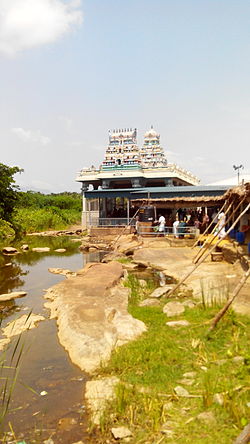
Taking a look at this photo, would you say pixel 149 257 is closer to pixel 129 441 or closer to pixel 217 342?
pixel 217 342

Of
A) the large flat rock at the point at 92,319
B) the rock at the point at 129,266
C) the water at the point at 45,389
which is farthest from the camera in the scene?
the rock at the point at 129,266

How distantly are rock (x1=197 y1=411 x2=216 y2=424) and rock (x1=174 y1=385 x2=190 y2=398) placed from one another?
0.45m

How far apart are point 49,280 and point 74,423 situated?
407 inches

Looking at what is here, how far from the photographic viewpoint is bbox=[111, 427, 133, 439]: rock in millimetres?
4129

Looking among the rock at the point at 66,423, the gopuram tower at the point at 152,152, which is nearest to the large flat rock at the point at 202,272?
the rock at the point at 66,423

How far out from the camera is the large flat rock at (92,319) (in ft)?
21.6

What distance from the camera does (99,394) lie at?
5145 millimetres

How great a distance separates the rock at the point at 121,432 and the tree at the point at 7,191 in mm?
18687

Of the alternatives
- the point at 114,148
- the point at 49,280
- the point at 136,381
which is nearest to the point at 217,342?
the point at 136,381

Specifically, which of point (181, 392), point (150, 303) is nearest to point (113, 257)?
point (150, 303)

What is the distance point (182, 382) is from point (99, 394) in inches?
48.7

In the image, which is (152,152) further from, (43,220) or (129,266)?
(129,266)

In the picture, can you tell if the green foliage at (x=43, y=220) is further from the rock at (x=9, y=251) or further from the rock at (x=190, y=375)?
the rock at (x=190, y=375)

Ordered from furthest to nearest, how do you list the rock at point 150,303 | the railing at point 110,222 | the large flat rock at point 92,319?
the railing at point 110,222, the rock at point 150,303, the large flat rock at point 92,319
